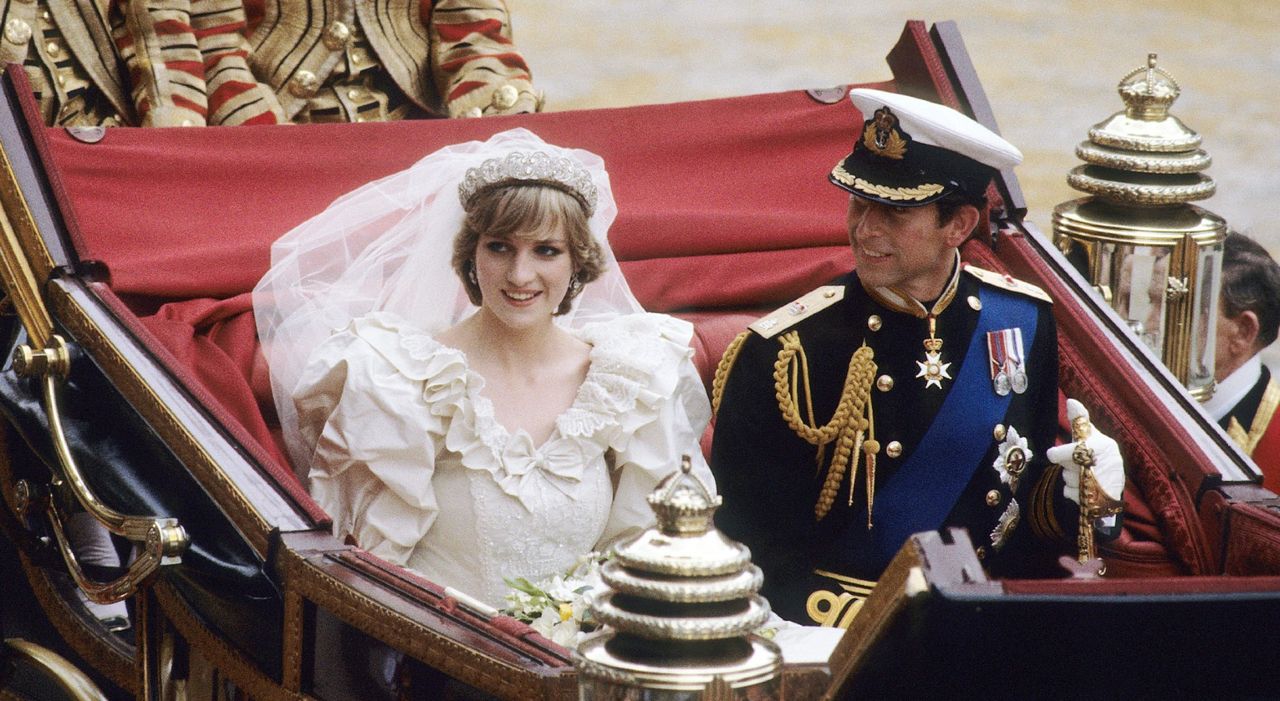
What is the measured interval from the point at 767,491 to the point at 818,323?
0.25 meters

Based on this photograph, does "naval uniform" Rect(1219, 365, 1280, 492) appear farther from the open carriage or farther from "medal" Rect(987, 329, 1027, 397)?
"medal" Rect(987, 329, 1027, 397)

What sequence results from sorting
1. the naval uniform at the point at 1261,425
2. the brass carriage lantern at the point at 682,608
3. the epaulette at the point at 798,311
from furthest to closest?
the naval uniform at the point at 1261,425 → the epaulette at the point at 798,311 → the brass carriage lantern at the point at 682,608

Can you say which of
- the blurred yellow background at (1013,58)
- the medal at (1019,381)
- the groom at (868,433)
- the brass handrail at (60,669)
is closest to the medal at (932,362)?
the groom at (868,433)

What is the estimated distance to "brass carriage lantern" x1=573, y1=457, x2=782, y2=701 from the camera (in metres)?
1.45

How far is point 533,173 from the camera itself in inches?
100

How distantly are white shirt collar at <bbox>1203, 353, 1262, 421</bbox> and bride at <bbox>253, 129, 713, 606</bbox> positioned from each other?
1.43m

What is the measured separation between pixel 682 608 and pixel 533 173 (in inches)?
47.0

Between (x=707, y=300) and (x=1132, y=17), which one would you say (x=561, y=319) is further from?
(x=1132, y=17)

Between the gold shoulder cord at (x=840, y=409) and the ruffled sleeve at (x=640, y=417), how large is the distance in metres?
0.15

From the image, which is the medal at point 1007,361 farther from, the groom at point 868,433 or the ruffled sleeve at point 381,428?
the ruffled sleeve at point 381,428

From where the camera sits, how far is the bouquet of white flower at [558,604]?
87.4 inches

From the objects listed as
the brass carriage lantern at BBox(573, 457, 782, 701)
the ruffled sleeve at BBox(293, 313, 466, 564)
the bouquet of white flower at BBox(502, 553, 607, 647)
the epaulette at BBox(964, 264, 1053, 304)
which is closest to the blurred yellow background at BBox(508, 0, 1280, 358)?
the epaulette at BBox(964, 264, 1053, 304)

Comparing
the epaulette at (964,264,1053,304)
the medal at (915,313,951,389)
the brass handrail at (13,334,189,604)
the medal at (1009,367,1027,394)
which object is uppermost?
the epaulette at (964,264,1053,304)

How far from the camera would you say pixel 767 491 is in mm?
2578
